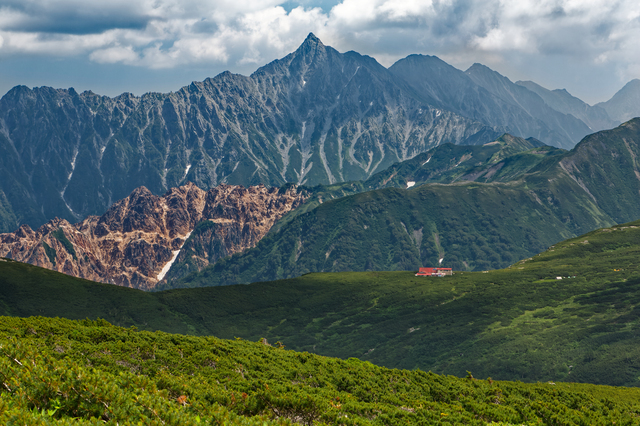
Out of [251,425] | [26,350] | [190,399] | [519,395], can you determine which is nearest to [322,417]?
[190,399]

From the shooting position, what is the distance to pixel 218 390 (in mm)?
68562

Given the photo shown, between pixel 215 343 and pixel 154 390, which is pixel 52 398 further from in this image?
pixel 215 343

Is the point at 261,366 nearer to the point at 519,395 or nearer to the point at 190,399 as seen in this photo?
the point at 190,399

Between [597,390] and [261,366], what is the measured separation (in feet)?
334

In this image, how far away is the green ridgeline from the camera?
45406 millimetres

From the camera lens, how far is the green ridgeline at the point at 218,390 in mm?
45406

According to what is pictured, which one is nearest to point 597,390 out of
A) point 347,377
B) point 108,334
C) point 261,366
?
point 347,377

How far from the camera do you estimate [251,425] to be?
1780 inches

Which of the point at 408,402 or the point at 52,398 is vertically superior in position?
the point at 52,398

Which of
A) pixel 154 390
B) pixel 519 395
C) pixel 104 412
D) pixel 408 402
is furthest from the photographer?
pixel 519 395

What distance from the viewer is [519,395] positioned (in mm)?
106500

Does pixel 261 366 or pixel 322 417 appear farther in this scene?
pixel 261 366

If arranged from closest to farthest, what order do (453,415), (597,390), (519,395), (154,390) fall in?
(154,390), (453,415), (519,395), (597,390)

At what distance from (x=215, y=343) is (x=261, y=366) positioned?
572 inches
